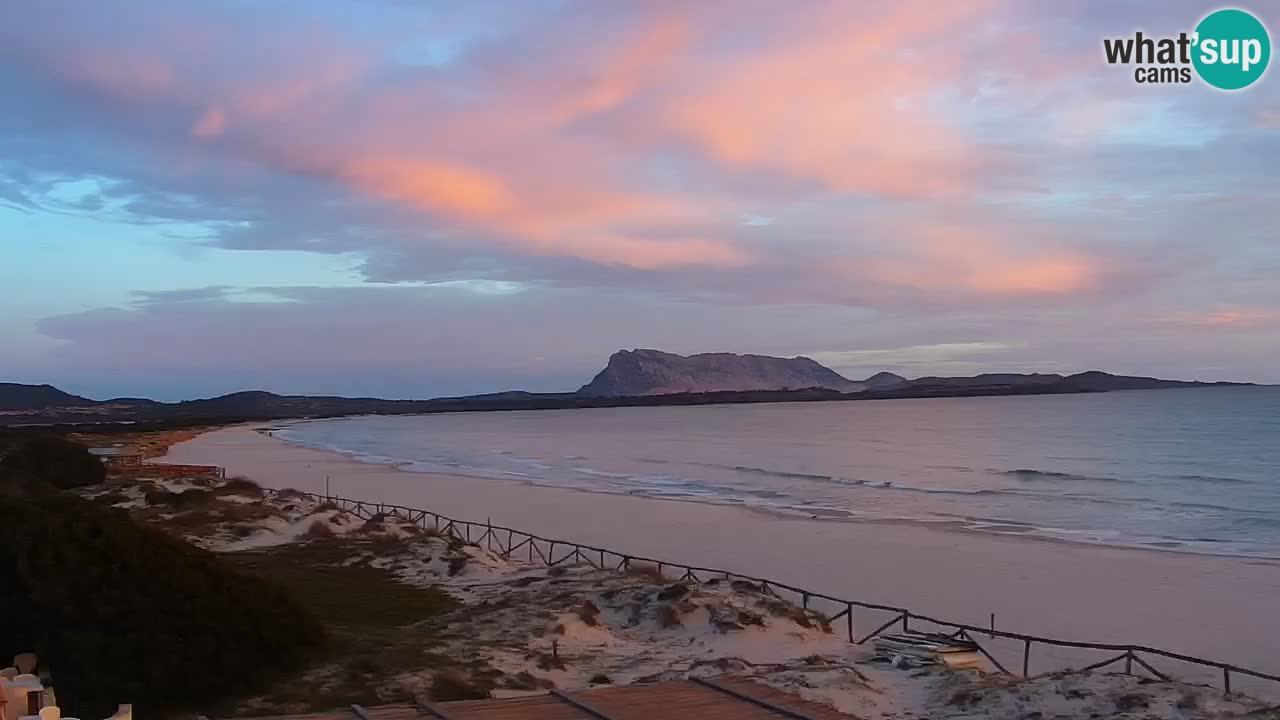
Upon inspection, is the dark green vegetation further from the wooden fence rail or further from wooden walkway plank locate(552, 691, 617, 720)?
the wooden fence rail

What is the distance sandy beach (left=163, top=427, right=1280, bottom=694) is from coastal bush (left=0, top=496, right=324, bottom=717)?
10278mm

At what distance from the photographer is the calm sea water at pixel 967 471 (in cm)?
3372

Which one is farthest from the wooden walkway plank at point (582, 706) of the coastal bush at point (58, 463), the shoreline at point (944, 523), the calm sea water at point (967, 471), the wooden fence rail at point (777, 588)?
the coastal bush at point (58, 463)

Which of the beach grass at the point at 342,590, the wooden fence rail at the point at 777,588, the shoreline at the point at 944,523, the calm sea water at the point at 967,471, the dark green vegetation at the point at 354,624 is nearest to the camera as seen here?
the dark green vegetation at the point at 354,624

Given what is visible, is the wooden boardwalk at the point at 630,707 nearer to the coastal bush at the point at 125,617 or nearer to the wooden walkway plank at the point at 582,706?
the wooden walkway plank at the point at 582,706

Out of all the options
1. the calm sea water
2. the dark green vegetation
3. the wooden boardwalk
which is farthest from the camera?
the calm sea water

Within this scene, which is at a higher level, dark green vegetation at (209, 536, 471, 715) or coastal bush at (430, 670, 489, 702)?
coastal bush at (430, 670, 489, 702)

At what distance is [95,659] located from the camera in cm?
1105

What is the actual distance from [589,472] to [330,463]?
1803cm

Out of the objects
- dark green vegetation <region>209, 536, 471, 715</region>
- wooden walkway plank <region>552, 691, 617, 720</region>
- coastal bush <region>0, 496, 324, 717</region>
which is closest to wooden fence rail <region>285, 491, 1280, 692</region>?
dark green vegetation <region>209, 536, 471, 715</region>

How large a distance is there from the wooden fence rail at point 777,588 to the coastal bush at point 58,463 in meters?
8.22

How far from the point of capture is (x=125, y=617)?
11367 millimetres

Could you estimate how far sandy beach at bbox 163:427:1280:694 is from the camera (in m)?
17.7

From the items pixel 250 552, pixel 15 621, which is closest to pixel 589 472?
pixel 250 552
